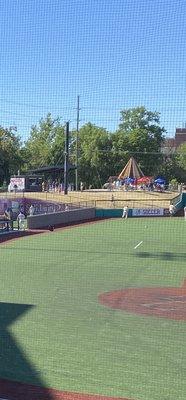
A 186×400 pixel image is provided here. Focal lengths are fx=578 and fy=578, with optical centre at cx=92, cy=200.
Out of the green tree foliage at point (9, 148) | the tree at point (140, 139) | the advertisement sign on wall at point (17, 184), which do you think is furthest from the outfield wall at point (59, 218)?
the tree at point (140, 139)

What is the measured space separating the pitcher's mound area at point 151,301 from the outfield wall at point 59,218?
612 inches

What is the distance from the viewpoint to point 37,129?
70500mm

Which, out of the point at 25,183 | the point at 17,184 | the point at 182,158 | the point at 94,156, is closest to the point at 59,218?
the point at 17,184

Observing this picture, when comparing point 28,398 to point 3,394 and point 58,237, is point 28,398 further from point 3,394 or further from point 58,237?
point 58,237

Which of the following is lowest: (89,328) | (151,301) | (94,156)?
(151,301)

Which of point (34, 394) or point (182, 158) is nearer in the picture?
point (34, 394)

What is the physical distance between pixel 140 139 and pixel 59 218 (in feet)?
94.8

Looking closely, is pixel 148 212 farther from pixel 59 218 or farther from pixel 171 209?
pixel 59 218

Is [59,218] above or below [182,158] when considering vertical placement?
below

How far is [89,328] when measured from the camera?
9820 millimetres

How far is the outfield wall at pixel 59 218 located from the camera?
2890 centimetres

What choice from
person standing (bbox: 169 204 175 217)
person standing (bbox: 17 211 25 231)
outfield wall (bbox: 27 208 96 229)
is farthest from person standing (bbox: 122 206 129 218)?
person standing (bbox: 17 211 25 231)

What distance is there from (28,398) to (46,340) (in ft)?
8.31

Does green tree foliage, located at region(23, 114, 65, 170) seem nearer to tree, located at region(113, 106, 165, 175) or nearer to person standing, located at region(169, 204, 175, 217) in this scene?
tree, located at region(113, 106, 165, 175)
